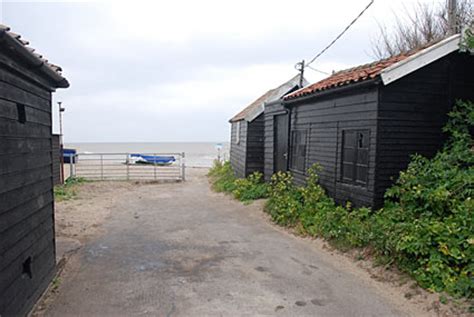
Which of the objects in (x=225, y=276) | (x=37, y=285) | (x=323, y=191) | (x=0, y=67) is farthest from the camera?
(x=323, y=191)

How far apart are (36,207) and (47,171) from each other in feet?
2.35

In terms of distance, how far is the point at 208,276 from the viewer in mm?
5184

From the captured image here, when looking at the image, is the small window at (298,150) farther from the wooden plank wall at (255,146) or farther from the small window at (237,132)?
the small window at (237,132)

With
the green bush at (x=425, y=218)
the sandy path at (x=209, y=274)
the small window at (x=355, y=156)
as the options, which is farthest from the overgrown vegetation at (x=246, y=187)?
the small window at (x=355, y=156)

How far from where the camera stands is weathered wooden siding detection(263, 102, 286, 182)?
40.6 ft

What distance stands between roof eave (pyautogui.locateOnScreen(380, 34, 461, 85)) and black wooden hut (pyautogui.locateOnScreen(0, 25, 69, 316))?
5.51 m

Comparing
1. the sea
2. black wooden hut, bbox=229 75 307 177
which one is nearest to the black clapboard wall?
black wooden hut, bbox=229 75 307 177

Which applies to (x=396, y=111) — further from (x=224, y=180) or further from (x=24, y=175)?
(x=224, y=180)

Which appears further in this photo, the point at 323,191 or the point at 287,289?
the point at 323,191

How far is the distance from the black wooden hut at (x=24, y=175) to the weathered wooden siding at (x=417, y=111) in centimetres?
566

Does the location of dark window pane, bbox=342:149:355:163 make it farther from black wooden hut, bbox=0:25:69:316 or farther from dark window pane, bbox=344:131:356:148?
black wooden hut, bbox=0:25:69:316

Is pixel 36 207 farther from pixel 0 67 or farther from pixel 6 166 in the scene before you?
pixel 0 67

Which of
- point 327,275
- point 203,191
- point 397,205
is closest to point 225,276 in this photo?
point 327,275

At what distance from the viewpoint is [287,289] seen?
4770mm
